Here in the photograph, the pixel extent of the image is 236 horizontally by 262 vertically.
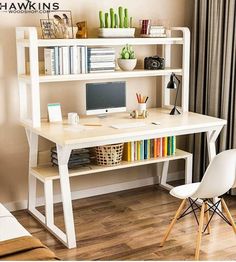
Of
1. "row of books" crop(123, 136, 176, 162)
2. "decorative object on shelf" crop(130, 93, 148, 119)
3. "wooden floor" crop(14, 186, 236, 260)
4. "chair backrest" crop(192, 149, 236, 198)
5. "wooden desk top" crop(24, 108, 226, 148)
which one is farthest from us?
"decorative object on shelf" crop(130, 93, 148, 119)

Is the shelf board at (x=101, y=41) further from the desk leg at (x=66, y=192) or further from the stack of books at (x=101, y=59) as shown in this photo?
the desk leg at (x=66, y=192)

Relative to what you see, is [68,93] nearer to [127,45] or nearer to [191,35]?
[127,45]

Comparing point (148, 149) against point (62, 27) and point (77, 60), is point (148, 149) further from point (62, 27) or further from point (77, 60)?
point (62, 27)

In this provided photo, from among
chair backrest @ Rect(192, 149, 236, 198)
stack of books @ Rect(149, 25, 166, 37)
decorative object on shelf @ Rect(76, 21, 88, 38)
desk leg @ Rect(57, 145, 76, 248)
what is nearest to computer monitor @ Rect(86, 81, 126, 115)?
decorative object on shelf @ Rect(76, 21, 88, 38)

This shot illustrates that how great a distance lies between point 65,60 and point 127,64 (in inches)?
22.9

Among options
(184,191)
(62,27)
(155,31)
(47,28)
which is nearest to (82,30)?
(62,27)

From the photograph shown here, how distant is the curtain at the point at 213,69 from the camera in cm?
421

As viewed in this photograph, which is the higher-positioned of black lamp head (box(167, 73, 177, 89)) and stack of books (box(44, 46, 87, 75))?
stack of books (box(44, 46, 87, 75))

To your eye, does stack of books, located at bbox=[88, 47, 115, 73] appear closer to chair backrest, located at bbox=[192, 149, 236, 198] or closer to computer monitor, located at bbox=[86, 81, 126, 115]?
computer monitor, located at bbox=[86, 81, 126, 115]

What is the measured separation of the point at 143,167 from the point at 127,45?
1199mm

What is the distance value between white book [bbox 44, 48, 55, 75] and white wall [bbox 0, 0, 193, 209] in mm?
292

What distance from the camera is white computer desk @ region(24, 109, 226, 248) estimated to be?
3400 mm

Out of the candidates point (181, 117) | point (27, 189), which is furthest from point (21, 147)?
point (181, 117)

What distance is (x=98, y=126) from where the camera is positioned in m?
3.78
